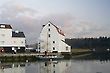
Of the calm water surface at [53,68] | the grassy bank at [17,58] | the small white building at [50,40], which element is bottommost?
the calm water surface at [53,68]

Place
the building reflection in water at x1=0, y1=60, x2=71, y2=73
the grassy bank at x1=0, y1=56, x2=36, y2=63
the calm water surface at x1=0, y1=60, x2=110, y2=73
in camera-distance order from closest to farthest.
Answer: the calm water surface at x1=0, y1=60, x2=110, y2=73 → the building reflection in water at x1=0, y1=60, x2=71, y2=73 → the grassy bank at x1=0, y1=56, x2=36, y2=63

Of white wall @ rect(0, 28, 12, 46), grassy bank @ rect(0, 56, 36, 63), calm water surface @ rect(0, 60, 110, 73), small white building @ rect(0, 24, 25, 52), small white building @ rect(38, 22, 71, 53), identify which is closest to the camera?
calm water surface @ rect(0, 60, 110, 73)

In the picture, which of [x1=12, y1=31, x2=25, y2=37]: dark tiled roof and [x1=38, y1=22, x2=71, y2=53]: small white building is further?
[x1=38, y1=22, x2=71, y2=53]: small white building

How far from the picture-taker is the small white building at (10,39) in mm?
64375

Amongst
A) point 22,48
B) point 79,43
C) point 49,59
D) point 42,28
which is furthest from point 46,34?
point 79,43

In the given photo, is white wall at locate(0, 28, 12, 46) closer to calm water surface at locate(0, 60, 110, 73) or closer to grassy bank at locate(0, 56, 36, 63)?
grassy bank at locate(0, 56, 36, 63)

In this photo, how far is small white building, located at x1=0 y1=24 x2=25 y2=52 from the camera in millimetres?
64375

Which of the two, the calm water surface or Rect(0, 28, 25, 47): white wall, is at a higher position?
Rect(0, 28, 25, 47): white wall

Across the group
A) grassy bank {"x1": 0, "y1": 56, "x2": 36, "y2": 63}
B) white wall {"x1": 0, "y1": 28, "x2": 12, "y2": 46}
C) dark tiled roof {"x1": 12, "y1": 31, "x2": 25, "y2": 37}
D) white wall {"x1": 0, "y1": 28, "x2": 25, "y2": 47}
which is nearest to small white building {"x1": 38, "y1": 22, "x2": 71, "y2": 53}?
dark tiled roof {"x1": 12, "y1": 31, "x2": 25, "y2": 37}

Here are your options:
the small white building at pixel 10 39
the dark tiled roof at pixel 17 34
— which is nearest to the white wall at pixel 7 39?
the small white building at pixel 10 39

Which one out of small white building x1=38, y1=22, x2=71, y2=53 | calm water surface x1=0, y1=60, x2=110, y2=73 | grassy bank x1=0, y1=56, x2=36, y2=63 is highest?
small white building x1=38, y1=22, x2=71, y2=53

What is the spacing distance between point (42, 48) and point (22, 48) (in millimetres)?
4946

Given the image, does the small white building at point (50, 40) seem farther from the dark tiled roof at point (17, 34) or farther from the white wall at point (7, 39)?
the white wall at point (7, 39)

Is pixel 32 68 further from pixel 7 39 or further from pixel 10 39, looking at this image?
pixel 10 39
